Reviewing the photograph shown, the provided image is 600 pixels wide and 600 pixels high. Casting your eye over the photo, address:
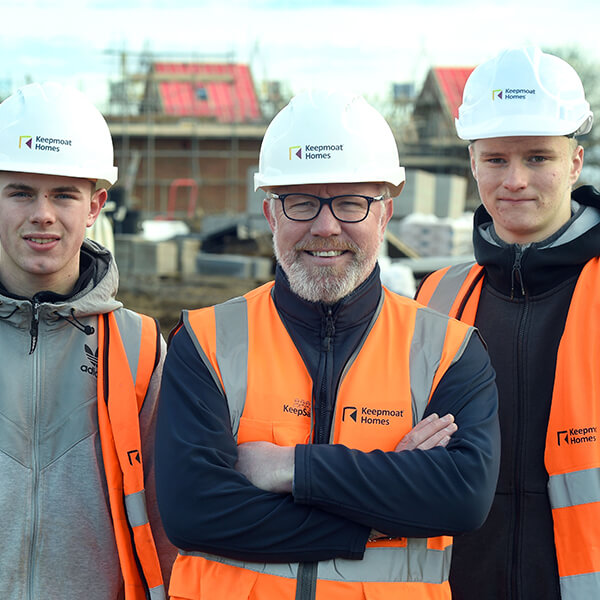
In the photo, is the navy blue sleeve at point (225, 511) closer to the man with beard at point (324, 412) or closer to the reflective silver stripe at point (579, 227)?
the man with beard at point (324, 412)

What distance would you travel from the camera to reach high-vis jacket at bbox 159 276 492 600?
7.69ft

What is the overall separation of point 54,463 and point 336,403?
1025mm

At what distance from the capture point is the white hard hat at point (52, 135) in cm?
282

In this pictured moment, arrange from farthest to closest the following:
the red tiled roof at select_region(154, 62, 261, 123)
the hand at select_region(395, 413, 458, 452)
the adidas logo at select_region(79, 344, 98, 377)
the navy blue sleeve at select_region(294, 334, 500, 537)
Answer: the red tiled roof at select_region(154, 62, 261, 123), the adidas logo at select_region(79, 344, 98, 377), the hand at select_region(395, 413, 458, 452), the navy blue sleeve at select_region(294, 334, 500, 537)

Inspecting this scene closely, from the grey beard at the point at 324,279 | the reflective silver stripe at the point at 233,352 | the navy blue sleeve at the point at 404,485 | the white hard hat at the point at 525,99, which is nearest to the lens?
the navy blue sleeve at the point at 404,485

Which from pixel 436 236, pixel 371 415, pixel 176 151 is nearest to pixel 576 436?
pixel 371 415

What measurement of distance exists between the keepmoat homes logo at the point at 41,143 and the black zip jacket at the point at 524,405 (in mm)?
1728

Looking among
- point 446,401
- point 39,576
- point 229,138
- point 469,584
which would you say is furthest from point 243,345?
point 229,138

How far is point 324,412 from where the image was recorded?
8.29 ft

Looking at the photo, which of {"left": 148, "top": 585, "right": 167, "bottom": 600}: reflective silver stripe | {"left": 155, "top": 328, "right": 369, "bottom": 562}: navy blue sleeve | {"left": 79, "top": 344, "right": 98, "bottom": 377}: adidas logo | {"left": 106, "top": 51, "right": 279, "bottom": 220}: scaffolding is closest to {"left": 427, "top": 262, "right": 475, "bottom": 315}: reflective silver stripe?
{"left": 155, "top": 328, "right": 369, "bottom": 562}: navy blue sleeve

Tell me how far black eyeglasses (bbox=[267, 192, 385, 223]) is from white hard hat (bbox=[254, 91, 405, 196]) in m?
0.06

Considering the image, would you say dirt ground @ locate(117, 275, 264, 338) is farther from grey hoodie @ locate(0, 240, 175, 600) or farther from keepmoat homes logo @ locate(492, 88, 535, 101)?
keepmoat homes logo @ locate(492, 88, 535, 101)

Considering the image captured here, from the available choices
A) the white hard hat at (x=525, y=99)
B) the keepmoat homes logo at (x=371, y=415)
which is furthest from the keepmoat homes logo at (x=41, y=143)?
the white hard hat at (x=525, y=99)

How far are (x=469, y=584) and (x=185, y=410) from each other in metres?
1.30
